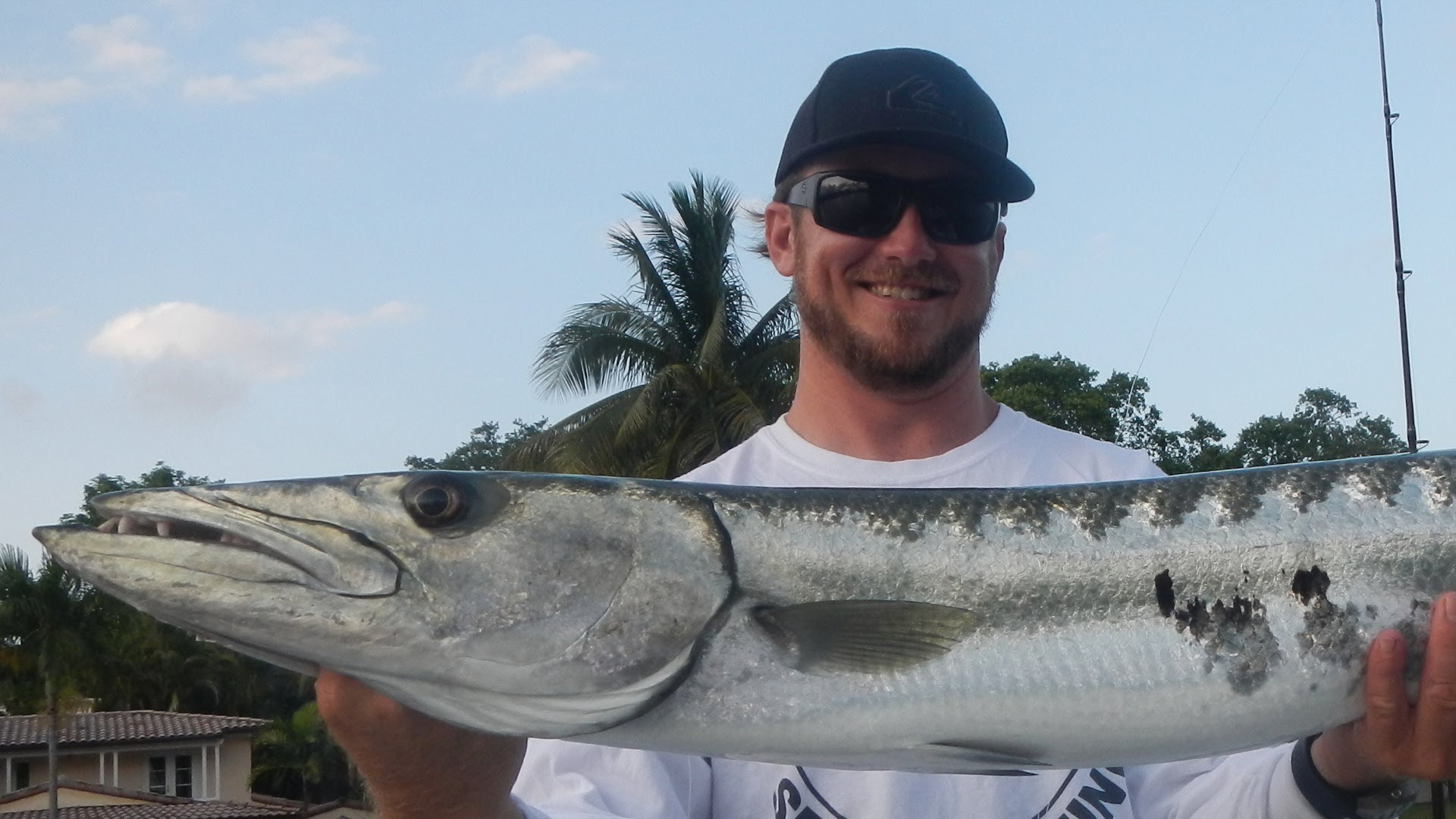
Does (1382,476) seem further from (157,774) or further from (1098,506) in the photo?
(157,774)

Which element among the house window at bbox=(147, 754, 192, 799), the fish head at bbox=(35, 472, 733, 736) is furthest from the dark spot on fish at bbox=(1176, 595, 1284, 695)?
the house window at bbox=(147, 754, 192, 799)

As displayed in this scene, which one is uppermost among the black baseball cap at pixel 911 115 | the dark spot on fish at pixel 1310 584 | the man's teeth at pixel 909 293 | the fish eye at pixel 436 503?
the black baseball cap at pixel 911 115

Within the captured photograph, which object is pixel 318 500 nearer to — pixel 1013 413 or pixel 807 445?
pixel 807 445

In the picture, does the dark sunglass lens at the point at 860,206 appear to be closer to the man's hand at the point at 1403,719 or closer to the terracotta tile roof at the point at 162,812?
the man's hand at the point at 1403,719

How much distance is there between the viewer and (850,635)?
3066mm

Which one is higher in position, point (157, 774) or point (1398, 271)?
point (1398, 271)

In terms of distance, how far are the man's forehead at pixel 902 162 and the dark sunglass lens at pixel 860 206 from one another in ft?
0.19

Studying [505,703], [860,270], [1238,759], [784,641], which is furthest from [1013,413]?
[505,703]

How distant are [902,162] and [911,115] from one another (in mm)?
167

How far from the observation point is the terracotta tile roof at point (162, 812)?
1515 inches

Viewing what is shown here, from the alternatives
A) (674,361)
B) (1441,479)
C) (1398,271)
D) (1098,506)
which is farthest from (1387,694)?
(674,361)

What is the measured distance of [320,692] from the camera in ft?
9.86

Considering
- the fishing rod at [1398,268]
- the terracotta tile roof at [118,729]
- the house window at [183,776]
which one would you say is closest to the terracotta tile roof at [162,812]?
the terracotta tile roof at [118,729]

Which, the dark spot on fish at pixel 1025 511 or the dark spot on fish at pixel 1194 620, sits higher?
the dark spot on fish at pixel 1025 511
